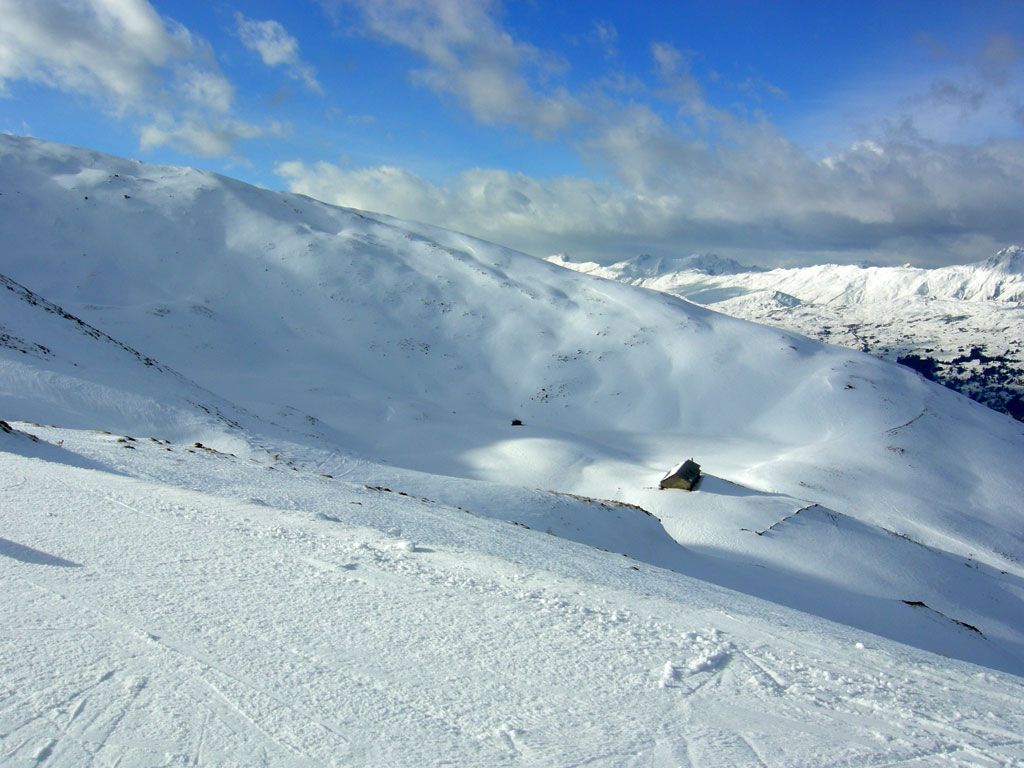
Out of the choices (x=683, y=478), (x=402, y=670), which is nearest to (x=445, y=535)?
(x=402, y=670)

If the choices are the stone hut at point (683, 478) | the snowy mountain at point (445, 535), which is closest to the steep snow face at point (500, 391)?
the snowy mountain at point (445, 535)

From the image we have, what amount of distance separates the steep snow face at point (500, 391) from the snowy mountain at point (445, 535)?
0.40 meters

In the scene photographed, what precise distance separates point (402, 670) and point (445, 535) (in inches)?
239

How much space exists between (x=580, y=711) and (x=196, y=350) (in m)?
66.4

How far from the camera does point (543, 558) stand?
37.0 ft

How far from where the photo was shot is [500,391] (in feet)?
254

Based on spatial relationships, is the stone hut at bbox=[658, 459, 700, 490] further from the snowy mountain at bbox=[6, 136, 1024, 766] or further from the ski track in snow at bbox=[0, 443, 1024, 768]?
the ski track in snow at bbox=[0, 443, 1024, 768]

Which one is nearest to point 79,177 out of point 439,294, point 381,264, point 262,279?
point 262,279

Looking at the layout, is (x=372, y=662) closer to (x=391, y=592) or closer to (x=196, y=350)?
(x=391, y=592)

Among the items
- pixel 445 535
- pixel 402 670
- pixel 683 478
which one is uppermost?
pixel 683 478

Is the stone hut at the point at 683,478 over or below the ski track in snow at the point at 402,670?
over

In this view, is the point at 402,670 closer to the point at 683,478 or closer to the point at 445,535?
the point at 445,535

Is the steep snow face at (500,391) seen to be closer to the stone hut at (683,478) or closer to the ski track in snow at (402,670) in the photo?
the stone hut at (683,478)

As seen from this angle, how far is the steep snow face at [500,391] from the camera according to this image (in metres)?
28.5
